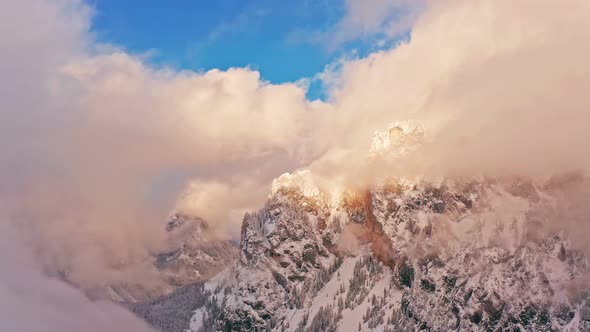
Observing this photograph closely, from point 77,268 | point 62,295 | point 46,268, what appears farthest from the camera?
point 77,268

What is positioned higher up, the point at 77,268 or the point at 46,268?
the point at 77,268

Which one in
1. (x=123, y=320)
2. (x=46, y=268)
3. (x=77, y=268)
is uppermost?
(x=77, y=268)

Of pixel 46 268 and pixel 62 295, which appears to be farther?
pixel 46 268

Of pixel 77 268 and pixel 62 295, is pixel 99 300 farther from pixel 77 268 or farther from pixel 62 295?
pixel 77 268

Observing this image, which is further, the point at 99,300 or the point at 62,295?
the point at 99,300

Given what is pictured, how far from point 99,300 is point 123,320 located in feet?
9.18

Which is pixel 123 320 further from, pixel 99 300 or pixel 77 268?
pixel 77 268

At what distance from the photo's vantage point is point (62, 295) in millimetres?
37125

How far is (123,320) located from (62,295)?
6.87 meters

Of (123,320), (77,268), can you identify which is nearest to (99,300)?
(123,320)

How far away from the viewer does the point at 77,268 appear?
149000 mm

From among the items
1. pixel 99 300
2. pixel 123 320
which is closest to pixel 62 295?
pixel 99 300

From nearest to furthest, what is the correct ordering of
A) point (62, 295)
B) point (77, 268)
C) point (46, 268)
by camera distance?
1. point (62, 295)
2. point (46, 268)
3. point (77, 268)

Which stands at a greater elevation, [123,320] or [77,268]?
[77,268]
